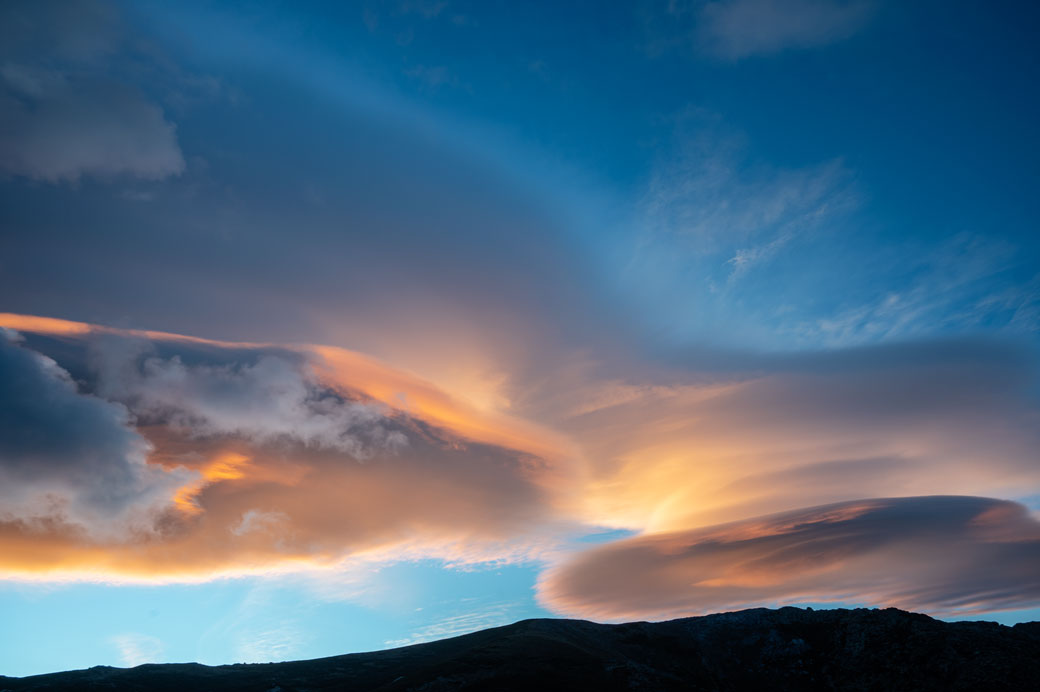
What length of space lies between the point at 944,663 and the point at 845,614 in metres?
27.3

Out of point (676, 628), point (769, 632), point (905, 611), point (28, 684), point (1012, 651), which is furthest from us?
point (676, 628)

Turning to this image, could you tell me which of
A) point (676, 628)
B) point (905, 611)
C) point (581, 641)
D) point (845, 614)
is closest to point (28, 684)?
point (581, 641)

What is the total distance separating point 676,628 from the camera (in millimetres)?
154875

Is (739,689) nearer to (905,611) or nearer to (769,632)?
(769,632)

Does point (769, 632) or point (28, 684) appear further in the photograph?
point (769, 632)

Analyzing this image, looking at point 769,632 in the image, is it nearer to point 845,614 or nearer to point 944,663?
point 845,614

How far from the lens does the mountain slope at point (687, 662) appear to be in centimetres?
11000

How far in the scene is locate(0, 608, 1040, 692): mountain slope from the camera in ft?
361

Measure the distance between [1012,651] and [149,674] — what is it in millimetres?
211494

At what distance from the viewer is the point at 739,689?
126 metres

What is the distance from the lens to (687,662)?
13575 cm

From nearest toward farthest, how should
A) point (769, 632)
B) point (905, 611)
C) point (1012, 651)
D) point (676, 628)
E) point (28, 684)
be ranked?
1. point (1012, 651)
2. point (28, 684)
3. point (905, 611)
4. point (769, 632)
5. point (676, 628)

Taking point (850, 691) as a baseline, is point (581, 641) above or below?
above

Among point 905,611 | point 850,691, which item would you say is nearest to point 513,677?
point 850,691
